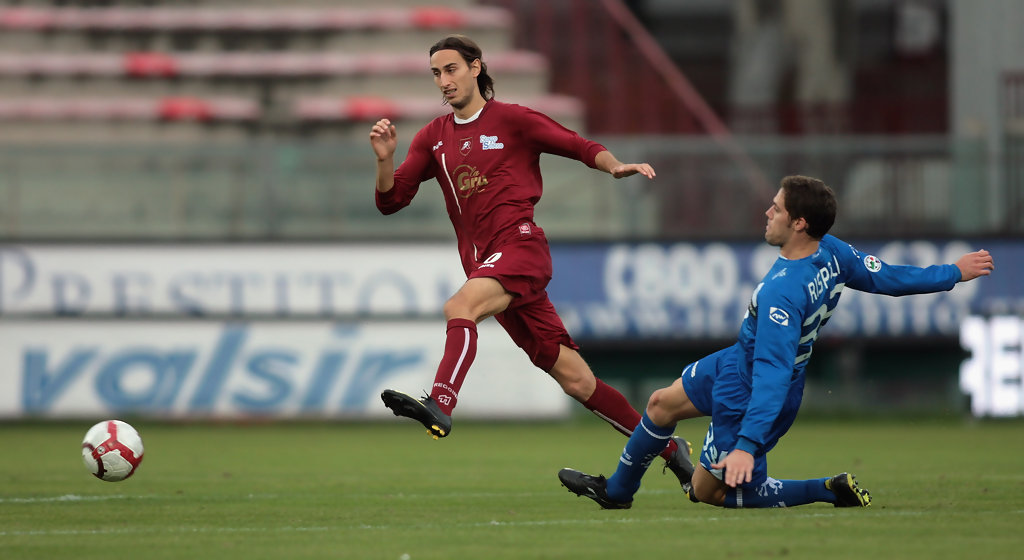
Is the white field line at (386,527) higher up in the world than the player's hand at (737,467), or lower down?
lower down

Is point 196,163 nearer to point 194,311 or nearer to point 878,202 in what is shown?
point 194,311

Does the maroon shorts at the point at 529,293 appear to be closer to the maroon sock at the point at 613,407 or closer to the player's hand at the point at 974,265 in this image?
the maroon sock at the point at 613,407

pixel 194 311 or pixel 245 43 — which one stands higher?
pixel 245 43

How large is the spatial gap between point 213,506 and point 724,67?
2474 centimetres

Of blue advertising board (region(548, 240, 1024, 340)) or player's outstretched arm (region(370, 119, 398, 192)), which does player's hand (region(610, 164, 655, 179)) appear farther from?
blue advertising board (region(548, 240, 1024, 340))

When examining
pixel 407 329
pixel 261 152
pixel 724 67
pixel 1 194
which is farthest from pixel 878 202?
pixel 724 67

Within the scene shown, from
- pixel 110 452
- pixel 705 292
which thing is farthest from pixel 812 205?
pixel 705 292

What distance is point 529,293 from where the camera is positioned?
276 inches

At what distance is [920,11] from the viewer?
102 feet

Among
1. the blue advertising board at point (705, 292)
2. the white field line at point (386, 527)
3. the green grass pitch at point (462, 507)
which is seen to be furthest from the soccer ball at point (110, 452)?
the blue advertising board at point (705, 292)

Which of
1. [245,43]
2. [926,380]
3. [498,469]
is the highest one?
[245,43]

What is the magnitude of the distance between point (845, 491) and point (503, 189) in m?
2.23

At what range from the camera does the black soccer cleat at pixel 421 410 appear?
6223 millimetres

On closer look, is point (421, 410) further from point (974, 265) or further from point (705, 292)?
point (705, 292)
